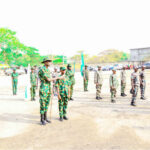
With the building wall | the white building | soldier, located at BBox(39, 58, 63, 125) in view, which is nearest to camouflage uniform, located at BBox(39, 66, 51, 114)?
soldier, located at BBox(39, 58, 63, 125)

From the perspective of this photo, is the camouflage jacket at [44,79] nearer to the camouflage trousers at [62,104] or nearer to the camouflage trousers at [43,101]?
Result: the camouflage trousers at [43,101]

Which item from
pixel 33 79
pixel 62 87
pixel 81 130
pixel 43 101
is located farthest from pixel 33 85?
pixel 81 130

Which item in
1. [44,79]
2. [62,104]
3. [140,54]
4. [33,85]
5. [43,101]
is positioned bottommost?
[62,104]

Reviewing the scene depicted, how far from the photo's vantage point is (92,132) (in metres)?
4.83

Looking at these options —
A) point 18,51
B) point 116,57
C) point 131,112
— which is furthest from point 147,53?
point 131,112

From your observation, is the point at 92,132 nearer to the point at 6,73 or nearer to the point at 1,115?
the point at 1,115

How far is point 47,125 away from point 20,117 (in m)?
1.51

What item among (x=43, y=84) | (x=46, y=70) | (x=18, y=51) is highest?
(x=18, y=51)

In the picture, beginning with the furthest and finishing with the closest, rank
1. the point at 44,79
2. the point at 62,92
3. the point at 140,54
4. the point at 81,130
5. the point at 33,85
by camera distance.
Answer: the point at 140,54 → the point at 33,85 → the point at 62,92 → the point at 44,79 → the point at 81,130

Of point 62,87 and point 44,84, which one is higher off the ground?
point 44,84

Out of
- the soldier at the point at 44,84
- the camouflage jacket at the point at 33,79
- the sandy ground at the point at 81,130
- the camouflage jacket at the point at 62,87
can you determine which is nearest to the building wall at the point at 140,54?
the camouflage jacket at the point at 33,79

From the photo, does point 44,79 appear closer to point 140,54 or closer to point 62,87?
point 62,87

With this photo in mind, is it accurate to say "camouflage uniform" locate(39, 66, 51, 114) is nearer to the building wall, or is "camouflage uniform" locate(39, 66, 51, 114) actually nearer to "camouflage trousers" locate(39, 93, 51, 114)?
"camouflage trousers" locate(39, 93, 51, 114)

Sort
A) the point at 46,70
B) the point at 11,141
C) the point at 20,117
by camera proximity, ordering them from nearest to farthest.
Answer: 1. the point at 11,141
2. the point at 46,70
3. the point at 20,117
